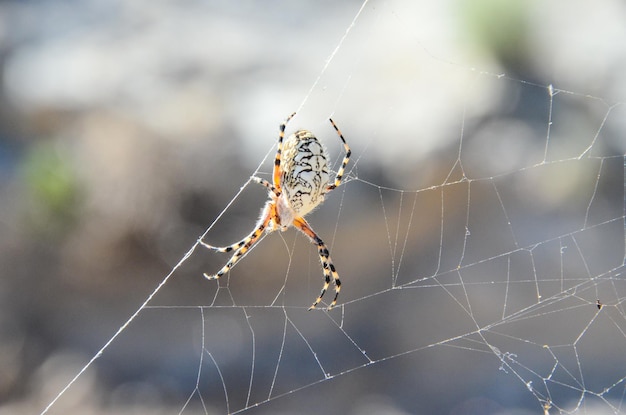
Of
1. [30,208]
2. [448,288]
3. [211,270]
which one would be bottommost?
[448,288]

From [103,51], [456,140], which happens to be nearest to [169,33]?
[103,51]

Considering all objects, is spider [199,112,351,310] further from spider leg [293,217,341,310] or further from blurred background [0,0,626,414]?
blurred background [0,0,626,414]

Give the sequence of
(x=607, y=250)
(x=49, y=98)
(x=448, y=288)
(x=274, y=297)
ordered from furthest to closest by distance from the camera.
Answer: (x=49, y=98)
(x=274, y=297)
(x=448, y=288)
(x=607, y=250)

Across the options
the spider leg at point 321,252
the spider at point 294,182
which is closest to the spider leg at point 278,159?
the spider at point 294,182

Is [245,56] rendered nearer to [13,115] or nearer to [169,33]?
[169,33]

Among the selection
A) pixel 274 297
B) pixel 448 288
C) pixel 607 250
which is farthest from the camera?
pixel 274 297

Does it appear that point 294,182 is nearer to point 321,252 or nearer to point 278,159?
point 278,159

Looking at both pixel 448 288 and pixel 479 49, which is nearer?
pixel 448 288
